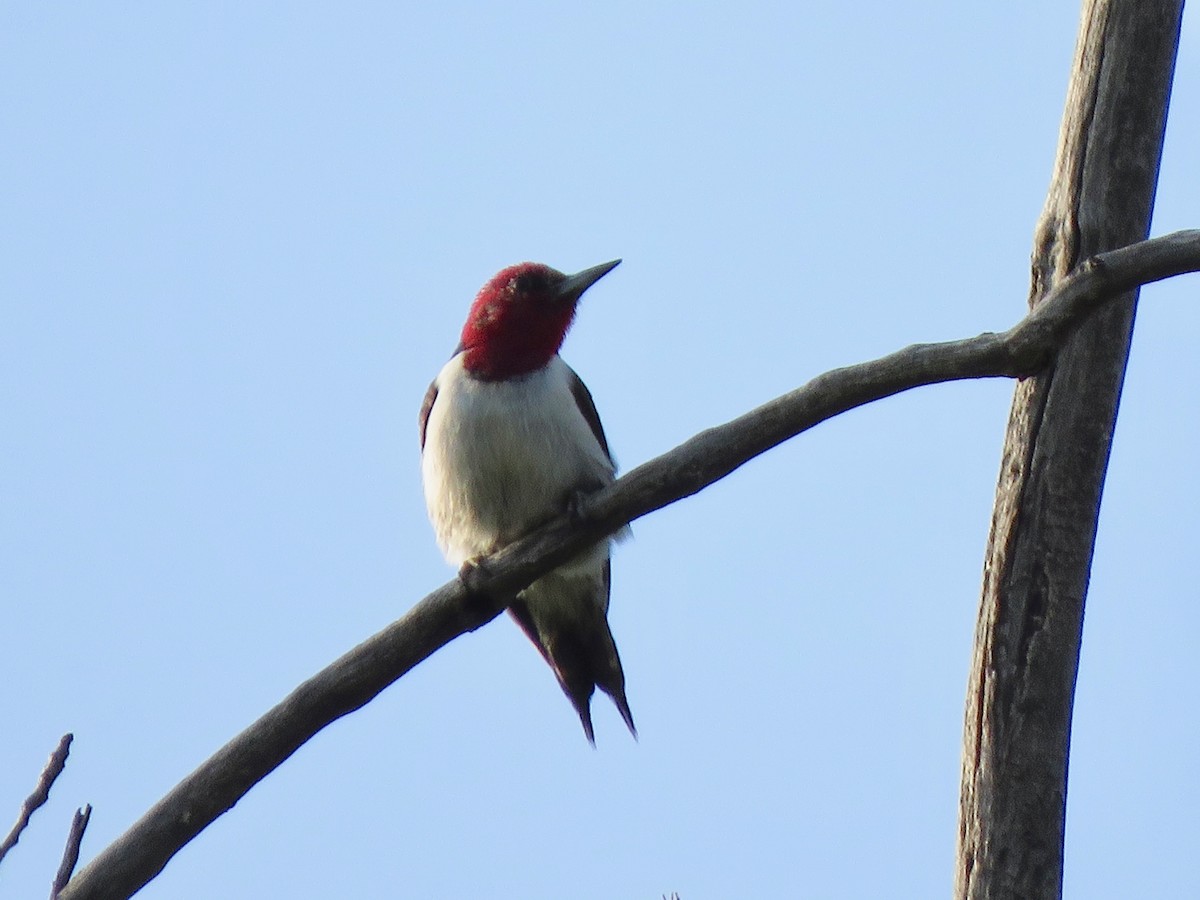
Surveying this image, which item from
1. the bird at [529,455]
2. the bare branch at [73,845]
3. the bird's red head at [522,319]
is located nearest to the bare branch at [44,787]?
the bare branch at [73,845]

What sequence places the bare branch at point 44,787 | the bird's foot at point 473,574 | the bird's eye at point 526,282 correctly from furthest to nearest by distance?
the bird's eye at point 526,282 < the bird's foot at point 473,574 < the bare branch at point 44,787

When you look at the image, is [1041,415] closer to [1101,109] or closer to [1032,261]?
[1032,261]

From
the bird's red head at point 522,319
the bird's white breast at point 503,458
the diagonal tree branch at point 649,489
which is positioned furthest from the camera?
the bird's red head at point 522,319

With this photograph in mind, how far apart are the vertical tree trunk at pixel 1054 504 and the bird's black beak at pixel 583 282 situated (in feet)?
5.50

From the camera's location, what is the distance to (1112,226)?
15.3ft

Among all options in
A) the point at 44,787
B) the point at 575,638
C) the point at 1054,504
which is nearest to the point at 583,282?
the point at 575,638

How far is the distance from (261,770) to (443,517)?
1562 mm

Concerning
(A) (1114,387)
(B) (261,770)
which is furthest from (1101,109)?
(B) (261,770)

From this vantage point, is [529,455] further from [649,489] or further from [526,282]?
[649,489]

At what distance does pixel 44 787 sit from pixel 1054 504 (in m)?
2.98

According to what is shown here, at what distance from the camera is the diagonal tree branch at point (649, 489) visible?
158 inches

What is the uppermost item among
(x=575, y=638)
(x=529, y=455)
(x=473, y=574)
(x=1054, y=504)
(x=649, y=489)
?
(x=529, y=455)

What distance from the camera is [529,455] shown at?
17.1 ft

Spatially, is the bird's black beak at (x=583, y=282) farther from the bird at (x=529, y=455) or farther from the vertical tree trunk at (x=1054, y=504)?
the vertical tree trunk at (x=1054, y=504)
